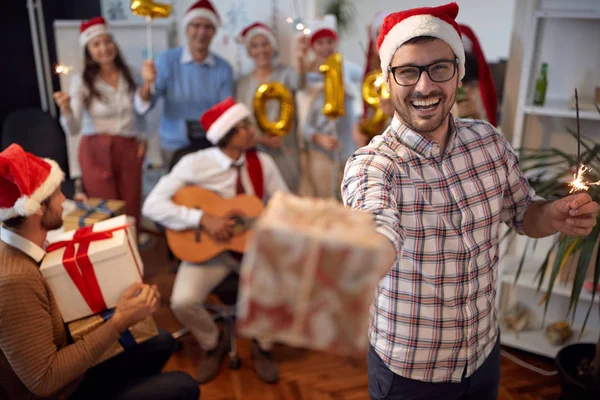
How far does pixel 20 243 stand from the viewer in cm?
146

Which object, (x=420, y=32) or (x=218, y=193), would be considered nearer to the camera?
(x=420, y=32)

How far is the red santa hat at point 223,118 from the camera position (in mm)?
2572

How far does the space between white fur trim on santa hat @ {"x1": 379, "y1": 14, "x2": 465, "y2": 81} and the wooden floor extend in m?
1.73

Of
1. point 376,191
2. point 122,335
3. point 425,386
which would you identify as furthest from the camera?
point 122,335

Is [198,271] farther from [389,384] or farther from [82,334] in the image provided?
[389,384]

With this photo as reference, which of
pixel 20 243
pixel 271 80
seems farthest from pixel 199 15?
pixel 20 243

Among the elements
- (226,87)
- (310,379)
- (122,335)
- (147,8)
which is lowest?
(310,379)

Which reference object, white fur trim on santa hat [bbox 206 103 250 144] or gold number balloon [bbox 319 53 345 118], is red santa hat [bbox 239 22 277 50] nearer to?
gold number balloon [bbox 319 53 345 118]

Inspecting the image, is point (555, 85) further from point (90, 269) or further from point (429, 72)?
point (90, 269)

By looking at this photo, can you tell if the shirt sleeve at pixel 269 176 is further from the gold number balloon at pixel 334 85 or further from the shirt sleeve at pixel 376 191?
the shirt sleeve at pixel 376 191

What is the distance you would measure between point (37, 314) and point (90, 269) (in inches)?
8.0

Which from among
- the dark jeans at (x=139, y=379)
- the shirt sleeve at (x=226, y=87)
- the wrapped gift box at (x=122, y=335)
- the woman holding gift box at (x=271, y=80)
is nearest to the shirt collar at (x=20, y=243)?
the wrapped gift box at (x=122, y=335)

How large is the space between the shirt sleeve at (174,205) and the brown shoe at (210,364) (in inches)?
25.7

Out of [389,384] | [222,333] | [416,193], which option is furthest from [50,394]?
[222,333]
